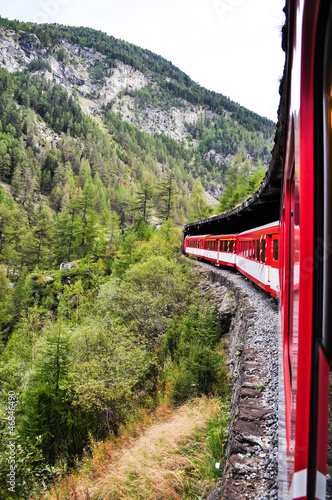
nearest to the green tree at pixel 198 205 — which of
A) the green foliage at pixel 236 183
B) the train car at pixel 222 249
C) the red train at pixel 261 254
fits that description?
the green foliage at pixel 236 183

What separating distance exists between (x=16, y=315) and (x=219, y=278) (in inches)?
1516

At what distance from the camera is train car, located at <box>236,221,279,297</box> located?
8.23 m

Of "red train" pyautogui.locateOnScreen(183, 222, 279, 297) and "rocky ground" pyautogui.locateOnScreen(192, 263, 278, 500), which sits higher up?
"red train" pyautogui.locateOnScreen(183, 222, 279, 297)

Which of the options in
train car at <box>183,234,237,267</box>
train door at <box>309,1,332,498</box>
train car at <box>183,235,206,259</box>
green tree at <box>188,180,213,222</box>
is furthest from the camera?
green tree at <box>188,180,213,222</box>

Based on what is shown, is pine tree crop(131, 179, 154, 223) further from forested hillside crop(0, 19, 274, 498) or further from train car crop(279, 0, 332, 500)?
train car crop(279, 0, 332, 500)

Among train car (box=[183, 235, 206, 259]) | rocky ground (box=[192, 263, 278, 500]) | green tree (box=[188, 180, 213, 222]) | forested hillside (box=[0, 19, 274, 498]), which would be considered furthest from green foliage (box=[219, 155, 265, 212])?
rocky ground (box=[192, 263, 278, 500])

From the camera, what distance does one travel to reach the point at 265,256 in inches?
366

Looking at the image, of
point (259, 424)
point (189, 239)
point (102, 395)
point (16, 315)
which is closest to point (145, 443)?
point (259, 424)

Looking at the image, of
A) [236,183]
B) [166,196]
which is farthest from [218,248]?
[236,183]

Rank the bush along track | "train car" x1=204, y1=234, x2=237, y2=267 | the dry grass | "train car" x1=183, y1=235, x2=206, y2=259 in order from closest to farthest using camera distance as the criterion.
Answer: the dry grass < the bush along track < "train car" x1=204, y1=234, x2=237, y2=267 < "train car" x1=183, y1=235, x2=206, y2=259

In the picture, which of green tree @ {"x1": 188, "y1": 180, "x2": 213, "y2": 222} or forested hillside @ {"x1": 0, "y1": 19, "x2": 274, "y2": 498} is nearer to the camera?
forested hillside @ {"x1": 0, "y1": 19, "x2": 274, "y2": 498}

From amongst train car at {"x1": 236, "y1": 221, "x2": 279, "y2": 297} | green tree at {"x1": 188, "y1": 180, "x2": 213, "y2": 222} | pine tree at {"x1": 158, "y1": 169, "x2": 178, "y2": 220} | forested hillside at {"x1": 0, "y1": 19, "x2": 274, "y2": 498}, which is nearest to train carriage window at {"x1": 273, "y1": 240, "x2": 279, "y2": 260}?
train car at {"x1": 236, "y1": 221, "x2": 279, "y2": 297}

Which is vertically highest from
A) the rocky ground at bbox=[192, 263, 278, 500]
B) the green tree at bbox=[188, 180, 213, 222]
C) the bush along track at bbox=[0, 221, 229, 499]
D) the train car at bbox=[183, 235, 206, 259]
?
the green tree at bbox=[188, 180, 213, 222]

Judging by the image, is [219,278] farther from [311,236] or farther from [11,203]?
[11,203]
